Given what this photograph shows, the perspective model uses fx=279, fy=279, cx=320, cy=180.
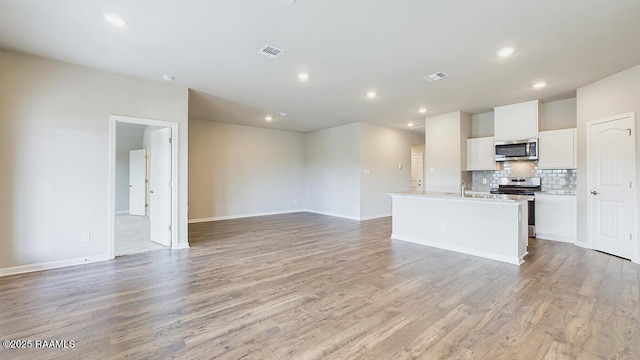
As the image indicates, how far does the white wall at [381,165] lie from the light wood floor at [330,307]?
141 inches

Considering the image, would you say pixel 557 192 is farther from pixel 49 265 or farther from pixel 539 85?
pixel 49 265

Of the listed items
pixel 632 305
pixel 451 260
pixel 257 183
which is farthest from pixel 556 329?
pixel 257 183

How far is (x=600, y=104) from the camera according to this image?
432 cm

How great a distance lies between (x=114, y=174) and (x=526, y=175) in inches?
291

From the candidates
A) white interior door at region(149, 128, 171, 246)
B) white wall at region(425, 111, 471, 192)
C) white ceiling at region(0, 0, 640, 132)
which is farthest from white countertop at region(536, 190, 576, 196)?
white interior door at region(149, 128, 171, 246)

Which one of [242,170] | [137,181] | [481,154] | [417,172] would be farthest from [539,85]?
[137,181]

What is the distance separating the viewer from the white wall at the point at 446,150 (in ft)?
20.5

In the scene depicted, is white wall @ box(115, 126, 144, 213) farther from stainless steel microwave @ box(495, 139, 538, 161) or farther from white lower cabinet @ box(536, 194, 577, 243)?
white lower cabinet @ box(536, 194, 577, 243)

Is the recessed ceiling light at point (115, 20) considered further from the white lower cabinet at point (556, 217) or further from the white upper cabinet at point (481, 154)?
the white lower cabinet at point (556, 217)

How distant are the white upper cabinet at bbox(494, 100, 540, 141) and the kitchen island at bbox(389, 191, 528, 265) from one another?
1955 millimetres

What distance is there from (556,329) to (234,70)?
14.6ft

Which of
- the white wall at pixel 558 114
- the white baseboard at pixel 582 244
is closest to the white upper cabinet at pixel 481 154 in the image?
the white wall at pixel 558 114

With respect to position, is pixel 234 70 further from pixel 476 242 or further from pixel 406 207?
pixel 476 242

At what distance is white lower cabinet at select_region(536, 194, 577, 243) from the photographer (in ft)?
16.1
